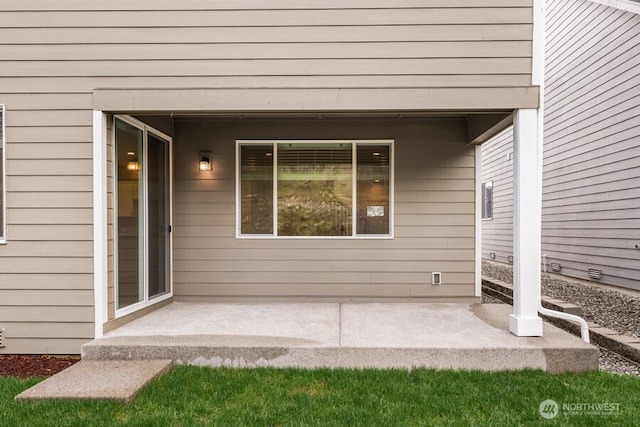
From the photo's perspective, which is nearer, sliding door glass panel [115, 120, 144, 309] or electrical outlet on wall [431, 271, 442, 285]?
sliding door glass panel [115, 120, 144, 309]

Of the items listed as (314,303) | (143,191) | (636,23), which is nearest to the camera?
(143,191)

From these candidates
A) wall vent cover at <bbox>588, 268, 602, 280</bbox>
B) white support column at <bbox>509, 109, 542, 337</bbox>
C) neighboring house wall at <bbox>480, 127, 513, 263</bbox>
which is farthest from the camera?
neighboring house wall at <bbox>480, 127, 513, 263</bbox>

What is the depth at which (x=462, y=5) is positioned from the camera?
379 centimetres

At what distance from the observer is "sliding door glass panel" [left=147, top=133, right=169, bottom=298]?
15.3 ft

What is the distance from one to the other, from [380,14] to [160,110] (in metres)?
2.24

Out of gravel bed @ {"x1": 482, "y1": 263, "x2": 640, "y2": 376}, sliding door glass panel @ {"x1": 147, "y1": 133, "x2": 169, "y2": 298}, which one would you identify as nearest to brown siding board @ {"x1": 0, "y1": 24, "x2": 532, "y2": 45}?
sliding door glass panel @ {"x1": 147, "y1": 133, "x2": 169, "y2": 298}

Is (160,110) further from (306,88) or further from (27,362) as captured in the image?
(27,362)

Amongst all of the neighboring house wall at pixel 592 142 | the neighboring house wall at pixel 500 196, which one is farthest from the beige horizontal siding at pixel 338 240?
the neighboring house wall at pixel 500 196

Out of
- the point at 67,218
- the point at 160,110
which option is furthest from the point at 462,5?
the point at 67,218

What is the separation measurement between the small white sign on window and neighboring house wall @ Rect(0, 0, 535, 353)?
6.20 feet

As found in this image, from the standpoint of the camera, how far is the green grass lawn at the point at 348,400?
2.56m

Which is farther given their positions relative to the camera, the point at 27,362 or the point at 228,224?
the point at 228,224

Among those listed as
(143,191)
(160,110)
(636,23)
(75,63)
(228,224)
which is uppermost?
(636,23)

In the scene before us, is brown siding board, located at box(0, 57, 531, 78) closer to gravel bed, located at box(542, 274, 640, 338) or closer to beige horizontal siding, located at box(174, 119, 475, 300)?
beige horizontal siding, located at box(174, 119, 475, 300)
